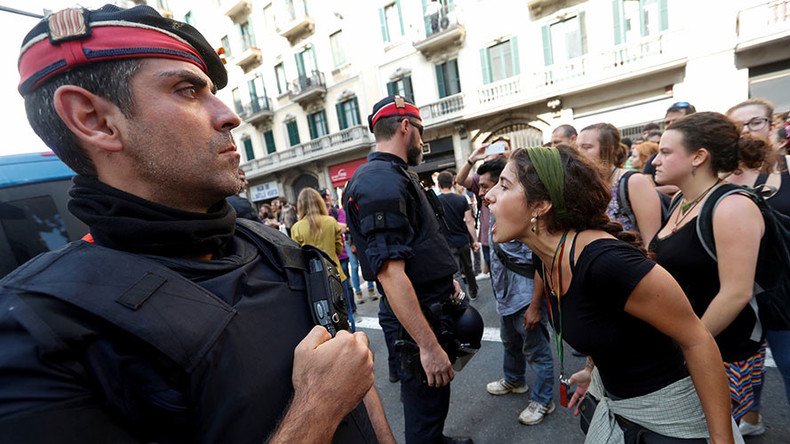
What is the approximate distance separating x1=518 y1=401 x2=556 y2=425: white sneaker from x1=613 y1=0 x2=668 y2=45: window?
12.5m

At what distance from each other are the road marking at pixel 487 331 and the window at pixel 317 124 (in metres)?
15.4

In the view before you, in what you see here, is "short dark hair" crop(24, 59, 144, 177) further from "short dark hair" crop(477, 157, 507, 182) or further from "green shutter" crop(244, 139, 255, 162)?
"green shutter" crop(244, 139, 255, 162)

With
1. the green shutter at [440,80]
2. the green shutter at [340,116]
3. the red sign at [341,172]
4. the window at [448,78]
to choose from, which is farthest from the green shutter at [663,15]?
the green shutter at [340,116]

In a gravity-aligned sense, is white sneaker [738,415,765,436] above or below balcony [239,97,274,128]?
below

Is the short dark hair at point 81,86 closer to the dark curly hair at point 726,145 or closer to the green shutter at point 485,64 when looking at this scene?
the dark curly hair at point 726,145

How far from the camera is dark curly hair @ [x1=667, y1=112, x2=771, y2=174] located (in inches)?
74.4

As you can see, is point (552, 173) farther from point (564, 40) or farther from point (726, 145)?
point (564, 40)

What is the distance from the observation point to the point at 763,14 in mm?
9102

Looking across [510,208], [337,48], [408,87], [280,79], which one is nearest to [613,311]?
[510,208]

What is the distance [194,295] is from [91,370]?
21cm

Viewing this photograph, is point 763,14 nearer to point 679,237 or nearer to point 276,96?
point 679,237

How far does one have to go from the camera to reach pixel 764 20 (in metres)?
9.12

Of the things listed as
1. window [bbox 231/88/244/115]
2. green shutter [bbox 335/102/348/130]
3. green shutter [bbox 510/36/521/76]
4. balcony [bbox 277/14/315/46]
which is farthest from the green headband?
window [bbox 231/88/244/115]

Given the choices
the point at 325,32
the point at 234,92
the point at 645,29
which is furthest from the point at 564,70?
the point at 234,92
